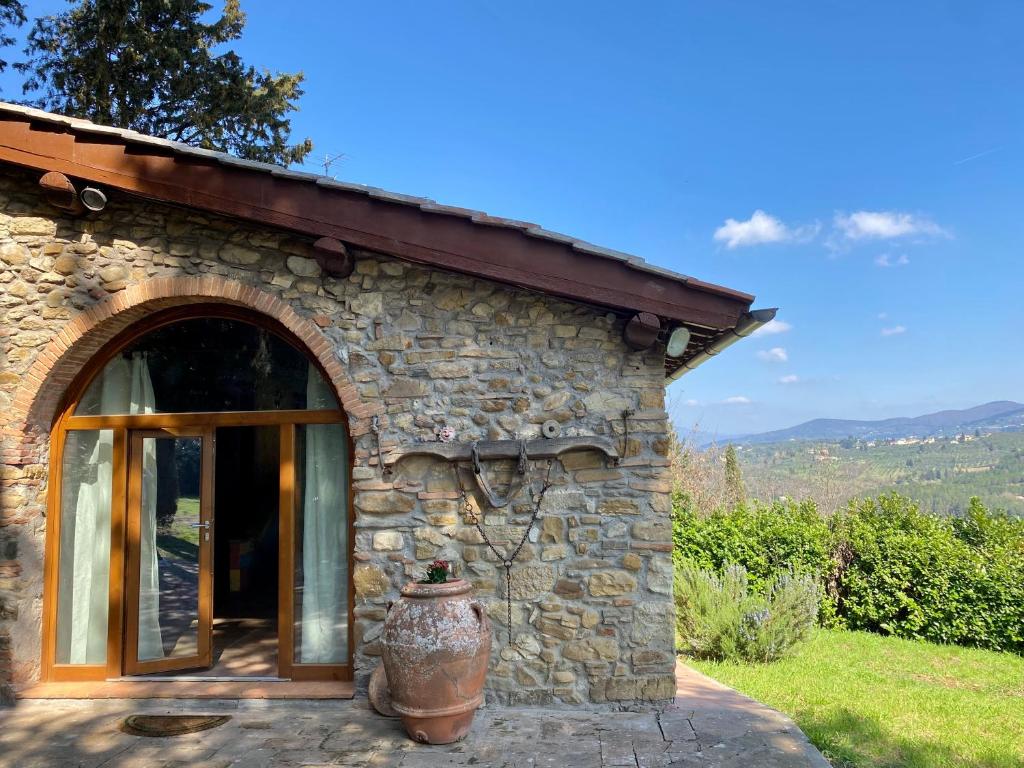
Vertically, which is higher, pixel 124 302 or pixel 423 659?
pixel 124 302

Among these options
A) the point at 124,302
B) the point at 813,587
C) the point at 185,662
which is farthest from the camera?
the point at 813,587

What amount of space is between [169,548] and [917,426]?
288ft

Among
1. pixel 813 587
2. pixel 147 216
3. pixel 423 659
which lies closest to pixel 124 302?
pixel 147 216

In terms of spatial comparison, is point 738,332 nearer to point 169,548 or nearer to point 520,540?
point 520,540

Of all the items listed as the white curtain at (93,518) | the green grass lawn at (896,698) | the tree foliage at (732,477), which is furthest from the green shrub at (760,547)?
the tree foliage at (732,477)

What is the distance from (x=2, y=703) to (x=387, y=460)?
3.44 metres

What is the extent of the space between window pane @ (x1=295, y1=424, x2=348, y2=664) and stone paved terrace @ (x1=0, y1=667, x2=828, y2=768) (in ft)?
1.66

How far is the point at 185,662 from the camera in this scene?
551cm

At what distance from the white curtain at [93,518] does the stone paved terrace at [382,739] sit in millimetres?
600

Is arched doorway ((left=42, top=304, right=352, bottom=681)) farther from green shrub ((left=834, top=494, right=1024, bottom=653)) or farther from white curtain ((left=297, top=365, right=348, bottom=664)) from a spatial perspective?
green shrub ((left=834, top=494, right=1024, bottom=653))

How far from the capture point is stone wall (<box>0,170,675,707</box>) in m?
4.84

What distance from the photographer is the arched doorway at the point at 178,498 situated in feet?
17.8

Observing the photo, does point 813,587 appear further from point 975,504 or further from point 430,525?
point 430,525

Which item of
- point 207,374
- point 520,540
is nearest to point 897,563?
point 520,540
